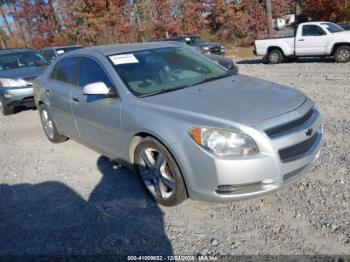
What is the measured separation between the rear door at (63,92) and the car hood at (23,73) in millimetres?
3080

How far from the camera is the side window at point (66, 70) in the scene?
459cm

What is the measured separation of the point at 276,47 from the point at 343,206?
11.8 meters

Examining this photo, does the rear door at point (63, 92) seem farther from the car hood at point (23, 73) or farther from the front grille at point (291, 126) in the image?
the car hood at point (23, 73)

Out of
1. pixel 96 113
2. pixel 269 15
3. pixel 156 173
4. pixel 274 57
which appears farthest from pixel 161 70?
pixel 269 15

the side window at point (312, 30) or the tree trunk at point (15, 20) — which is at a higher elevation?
the tree trunk at point (15, 20)

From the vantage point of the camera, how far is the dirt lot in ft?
9.22

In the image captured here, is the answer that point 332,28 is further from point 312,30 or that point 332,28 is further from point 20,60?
point 20,60

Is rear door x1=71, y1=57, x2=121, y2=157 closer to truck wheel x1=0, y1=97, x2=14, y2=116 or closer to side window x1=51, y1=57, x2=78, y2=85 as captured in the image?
side window x1=51, y1=57, x2=78, y2=85

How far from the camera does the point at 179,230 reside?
3.04m

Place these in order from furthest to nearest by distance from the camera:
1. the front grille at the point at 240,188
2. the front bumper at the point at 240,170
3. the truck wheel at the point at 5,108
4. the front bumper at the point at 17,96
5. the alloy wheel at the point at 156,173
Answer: the truck wheel at the point at 5,108 → the front bumper at the point at 17,96 → the alloy wheel at the point at 156,173 → the front grille at the point at 240,188 → the front bumper at the point at 240,170

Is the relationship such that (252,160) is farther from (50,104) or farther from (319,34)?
(319,34)

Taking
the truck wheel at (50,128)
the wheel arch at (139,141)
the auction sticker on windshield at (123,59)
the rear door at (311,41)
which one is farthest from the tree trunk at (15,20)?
the wheel arch at (139,141)

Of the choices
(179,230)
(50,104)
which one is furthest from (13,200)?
(179,230)

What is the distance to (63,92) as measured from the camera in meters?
4.72
